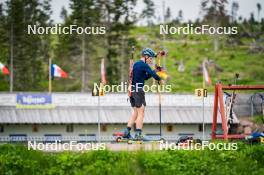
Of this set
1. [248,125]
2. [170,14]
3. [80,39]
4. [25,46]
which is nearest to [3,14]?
[25,46]

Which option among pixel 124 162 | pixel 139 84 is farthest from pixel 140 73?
pixel 124 162

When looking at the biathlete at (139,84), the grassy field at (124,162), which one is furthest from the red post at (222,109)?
the grassy field at (124,162)

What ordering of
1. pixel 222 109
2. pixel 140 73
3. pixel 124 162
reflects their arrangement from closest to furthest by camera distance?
pixel 124 162 → pixel 140 73 → pixel 222 109

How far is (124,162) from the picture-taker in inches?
499

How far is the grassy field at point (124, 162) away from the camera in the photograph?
12.4 meters

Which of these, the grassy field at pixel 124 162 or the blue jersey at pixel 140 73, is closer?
the grassy field at pixel 124 162

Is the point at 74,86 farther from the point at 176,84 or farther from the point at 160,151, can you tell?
the point at 160,151

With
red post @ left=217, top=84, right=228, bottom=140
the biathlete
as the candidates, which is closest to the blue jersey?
the biathlete

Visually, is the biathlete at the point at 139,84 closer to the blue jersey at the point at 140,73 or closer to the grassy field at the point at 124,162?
the blue jersey at the point at 140,73

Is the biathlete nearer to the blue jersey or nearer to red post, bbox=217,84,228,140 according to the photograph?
the blue jersey

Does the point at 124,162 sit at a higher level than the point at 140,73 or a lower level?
lower

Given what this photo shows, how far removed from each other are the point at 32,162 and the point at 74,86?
55878 millimetres

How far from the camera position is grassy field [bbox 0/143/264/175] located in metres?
12.4

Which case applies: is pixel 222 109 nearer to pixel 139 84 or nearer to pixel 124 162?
pixel 139 84
